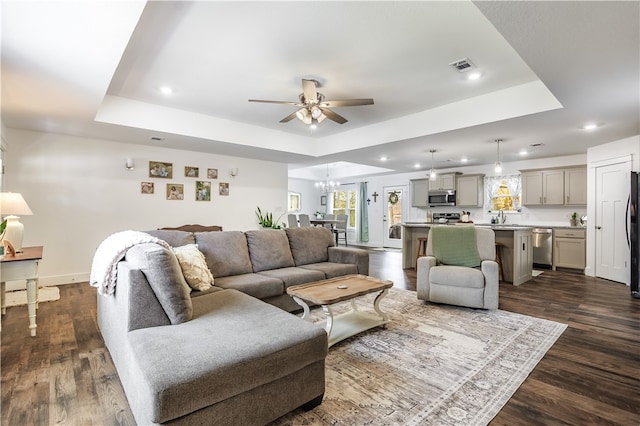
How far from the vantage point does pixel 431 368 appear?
2.22m

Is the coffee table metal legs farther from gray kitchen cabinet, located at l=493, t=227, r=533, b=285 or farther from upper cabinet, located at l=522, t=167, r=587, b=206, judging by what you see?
upper cabinet, located at l=522, t=167, r=587, b=206

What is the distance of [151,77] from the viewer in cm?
348

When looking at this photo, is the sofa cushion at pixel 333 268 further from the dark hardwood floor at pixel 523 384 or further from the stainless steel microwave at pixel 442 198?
the stainless steel microwave at pixel 442 198

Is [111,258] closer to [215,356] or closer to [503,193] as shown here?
[215,356]

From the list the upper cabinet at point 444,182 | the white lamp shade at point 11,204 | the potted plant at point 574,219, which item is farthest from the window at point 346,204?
the white lamp shade at point 11,204

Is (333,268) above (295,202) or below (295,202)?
below

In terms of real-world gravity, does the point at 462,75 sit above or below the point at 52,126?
above

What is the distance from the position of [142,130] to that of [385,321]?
421 cm

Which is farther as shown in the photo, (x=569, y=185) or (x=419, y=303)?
(x=569, y=185)

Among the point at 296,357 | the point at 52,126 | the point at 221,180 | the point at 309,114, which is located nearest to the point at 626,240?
the point at 309,114

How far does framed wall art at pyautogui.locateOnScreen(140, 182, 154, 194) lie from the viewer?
17.8 ft

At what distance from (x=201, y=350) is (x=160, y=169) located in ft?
16.5

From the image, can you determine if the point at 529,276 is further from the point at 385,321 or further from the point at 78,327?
the point at 78,327

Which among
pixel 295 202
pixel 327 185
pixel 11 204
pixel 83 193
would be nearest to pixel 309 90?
pixel 11 204
